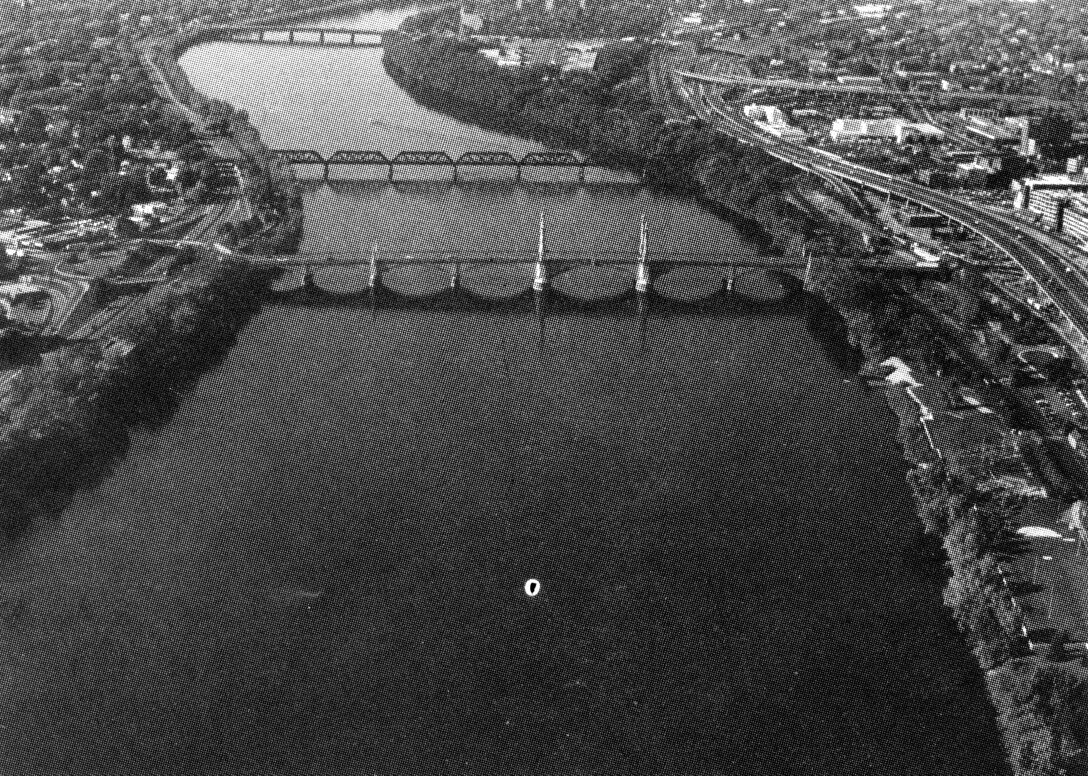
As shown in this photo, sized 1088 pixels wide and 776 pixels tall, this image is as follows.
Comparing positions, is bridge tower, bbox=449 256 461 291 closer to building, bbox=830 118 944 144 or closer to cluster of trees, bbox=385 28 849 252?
cluster of trees, bbox=385 28 849 252

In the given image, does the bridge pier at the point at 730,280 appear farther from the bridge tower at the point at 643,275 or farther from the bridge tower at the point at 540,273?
the bridge tower at the point at 540,273

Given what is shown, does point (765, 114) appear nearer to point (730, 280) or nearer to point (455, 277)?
point (730, 280)

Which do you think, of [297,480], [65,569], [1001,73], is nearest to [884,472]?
[297,480]

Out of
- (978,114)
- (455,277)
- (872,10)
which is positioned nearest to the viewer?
(455,277)

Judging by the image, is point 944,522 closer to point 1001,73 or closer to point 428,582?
point 428,582

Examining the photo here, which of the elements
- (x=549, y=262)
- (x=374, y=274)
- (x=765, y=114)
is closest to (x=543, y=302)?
(x=549, y=262)

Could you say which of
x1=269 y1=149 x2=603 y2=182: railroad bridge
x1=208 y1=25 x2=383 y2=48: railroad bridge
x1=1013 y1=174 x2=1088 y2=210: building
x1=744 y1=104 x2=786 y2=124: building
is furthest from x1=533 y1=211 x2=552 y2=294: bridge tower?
x1=208 y1=25 x2=383 y2=48: railroad bridge

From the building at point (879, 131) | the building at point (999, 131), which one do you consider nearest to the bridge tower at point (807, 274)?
the building at point (879, 131)
